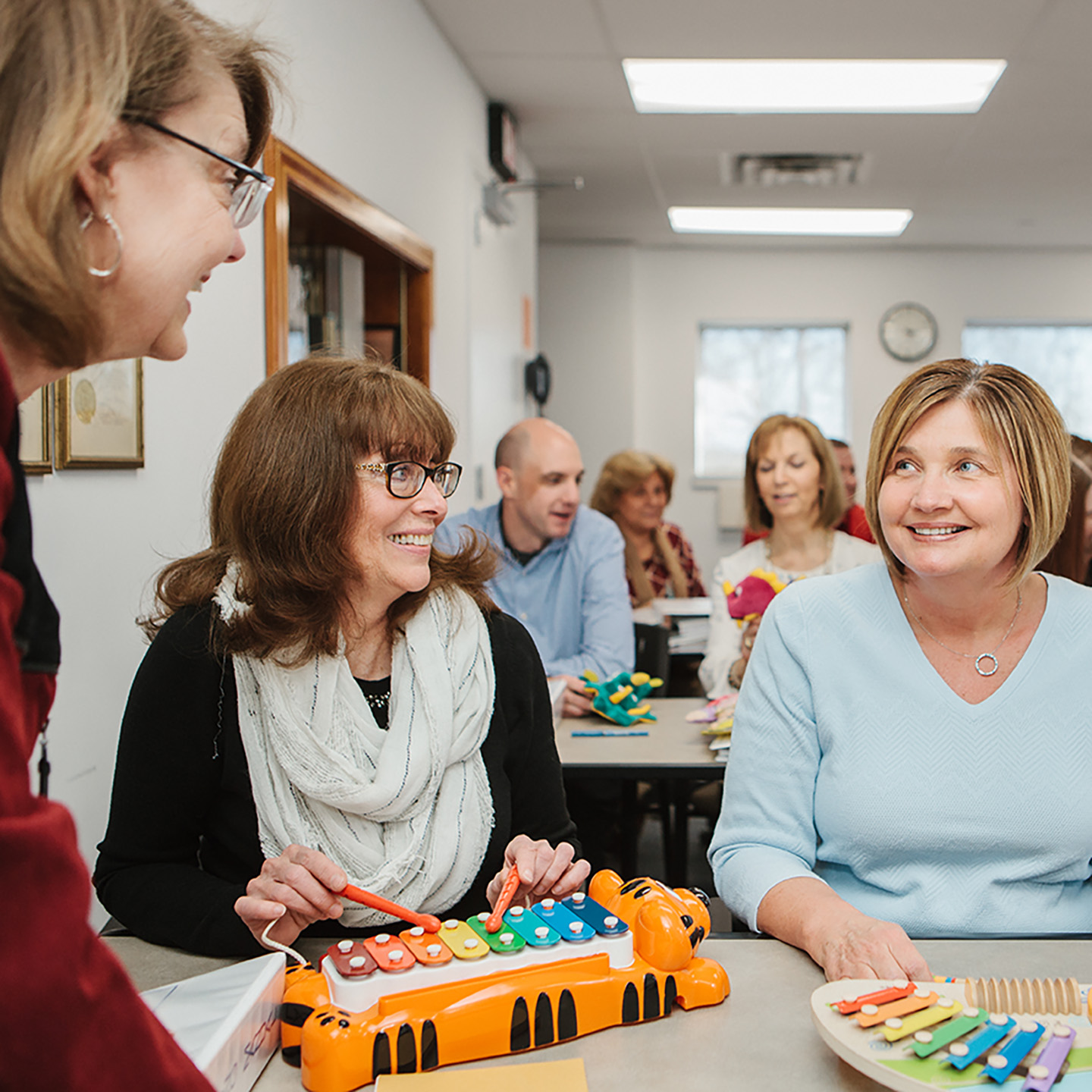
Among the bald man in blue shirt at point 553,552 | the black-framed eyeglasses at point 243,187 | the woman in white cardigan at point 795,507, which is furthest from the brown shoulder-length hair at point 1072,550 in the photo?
the black-framed eyeglasses at point 243,187

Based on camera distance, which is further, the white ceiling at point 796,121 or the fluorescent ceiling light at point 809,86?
the fluorescent ceiling light at point 809,86

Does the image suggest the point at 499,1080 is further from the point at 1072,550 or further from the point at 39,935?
the point at 1072,550

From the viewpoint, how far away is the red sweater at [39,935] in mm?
477

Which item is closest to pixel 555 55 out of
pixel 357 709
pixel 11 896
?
pixel 357 709

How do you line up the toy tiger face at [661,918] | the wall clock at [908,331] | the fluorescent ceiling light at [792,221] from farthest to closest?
the wall clock at [908,331]
the fluorescent ceiling light at [792,221]
the toy tiger face at [661,918]

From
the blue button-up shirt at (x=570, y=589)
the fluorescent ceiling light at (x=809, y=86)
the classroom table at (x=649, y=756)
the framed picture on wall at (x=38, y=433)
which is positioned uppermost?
the fluorescent ceiling light at (x=809, y=86)

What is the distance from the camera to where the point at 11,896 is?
477mm

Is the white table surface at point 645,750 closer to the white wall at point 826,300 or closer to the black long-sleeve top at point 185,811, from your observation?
the black long-sleeve top at point 185,811

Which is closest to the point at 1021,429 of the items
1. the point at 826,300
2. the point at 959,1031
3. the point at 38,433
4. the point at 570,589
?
the point at 959,1031

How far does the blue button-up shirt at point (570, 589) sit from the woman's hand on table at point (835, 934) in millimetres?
1970

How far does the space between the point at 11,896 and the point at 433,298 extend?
12.2 feet

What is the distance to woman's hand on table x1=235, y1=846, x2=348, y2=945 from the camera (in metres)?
1.08

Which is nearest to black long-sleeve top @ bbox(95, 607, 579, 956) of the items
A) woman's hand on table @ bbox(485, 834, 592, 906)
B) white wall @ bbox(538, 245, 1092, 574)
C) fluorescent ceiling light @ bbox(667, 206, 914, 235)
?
woman's hand on table @ bbox(485, 834, 592, 906)

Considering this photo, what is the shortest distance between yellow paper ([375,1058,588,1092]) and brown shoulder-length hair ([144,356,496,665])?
0.59 m
